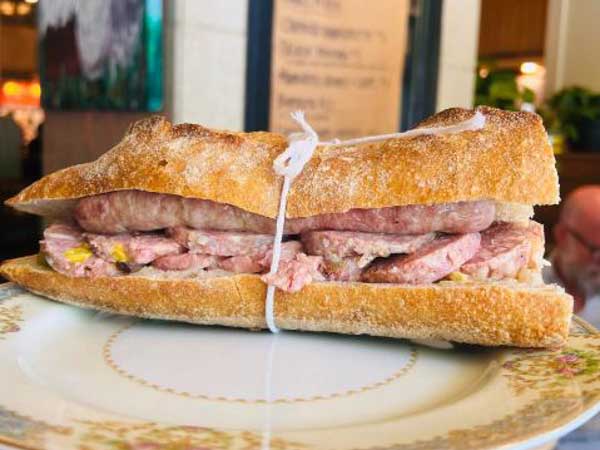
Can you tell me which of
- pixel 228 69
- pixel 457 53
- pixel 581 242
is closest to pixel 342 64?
pixel 228 69

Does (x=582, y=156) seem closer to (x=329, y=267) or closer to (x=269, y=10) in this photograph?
(x=269, y=10)

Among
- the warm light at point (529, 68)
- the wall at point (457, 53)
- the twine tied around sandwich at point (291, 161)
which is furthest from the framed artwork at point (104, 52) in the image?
the warm light at point (529, 68)

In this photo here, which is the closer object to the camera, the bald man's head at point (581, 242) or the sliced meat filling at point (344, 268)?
the sliced meat filling at point (344, 268)

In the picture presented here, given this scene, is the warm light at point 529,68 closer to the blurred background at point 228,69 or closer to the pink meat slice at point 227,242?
the blurred background at point 228,69

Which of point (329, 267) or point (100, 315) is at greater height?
point (329, 267)

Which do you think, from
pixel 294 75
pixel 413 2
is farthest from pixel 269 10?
pixel 413 2

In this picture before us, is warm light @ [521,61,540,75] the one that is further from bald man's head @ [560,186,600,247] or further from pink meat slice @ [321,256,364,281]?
pink meat slice @ [321,256,364,281]
